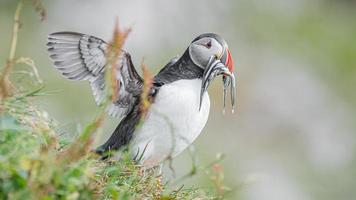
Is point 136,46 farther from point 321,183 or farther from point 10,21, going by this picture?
point 321,183

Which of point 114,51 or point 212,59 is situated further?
point 212,59

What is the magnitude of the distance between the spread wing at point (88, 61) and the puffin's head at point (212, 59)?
12.7 inches

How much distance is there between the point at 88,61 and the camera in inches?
213

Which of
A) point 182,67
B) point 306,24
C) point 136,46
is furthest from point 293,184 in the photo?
point 182,67

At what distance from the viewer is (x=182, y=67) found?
562 centimetres

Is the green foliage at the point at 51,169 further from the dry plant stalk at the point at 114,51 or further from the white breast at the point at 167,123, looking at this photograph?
the white breast at the point at 167,123

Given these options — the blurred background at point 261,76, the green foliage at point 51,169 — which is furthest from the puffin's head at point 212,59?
the blurred background at point 261,76

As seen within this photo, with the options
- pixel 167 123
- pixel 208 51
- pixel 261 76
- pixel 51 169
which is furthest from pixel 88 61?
pixel 261 76

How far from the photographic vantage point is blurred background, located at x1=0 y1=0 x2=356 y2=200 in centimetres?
1426

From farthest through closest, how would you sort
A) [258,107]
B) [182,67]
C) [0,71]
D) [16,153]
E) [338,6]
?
1. [338,6]
2. [258,107]
3. [182,67]
4. [0,71]
5. [16,153]

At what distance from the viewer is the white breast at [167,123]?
5410 mm

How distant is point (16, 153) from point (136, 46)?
11.2m

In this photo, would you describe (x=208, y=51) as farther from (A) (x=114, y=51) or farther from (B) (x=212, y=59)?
(A) (x=114, y=51)

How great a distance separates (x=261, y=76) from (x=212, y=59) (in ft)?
36.6
